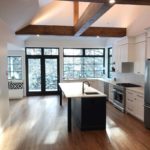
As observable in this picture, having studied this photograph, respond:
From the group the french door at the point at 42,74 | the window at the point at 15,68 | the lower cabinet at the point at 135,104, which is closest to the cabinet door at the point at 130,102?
the lower cabinet at the point at 135,104

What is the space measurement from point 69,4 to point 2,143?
4.64 meters

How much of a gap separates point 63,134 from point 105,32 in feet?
13.4

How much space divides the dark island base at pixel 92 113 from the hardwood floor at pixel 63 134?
181mm

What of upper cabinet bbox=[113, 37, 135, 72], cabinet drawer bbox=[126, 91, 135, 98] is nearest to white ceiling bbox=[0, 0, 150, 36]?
upper cabinet bbox=[113, 37, 135, 72]

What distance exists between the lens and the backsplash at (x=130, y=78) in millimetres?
6325

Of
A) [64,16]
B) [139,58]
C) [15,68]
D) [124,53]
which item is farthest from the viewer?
[15,68]

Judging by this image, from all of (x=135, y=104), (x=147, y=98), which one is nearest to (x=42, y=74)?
(x=135, y=104)

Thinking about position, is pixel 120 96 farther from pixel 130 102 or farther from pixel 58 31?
pixel 58 31

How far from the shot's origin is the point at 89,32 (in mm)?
6727

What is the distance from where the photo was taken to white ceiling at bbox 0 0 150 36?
4.61m

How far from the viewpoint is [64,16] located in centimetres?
682

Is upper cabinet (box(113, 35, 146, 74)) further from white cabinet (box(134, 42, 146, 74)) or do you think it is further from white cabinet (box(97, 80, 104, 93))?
white cabinet (box(97, 80, 104, 93))

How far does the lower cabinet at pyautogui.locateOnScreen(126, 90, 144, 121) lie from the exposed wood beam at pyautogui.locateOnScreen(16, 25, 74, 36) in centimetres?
286

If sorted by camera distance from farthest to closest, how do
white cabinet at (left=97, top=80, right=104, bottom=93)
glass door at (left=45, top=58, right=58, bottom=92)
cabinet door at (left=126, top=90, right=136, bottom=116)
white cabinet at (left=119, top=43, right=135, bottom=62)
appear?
glass door at (left=45, top=58, right=58, bottom=92) < white cabinet at (left=97, top=80, right=104, bottom=93) < white cabinet at (left=119, top=43, right=135, bottom=62) < cabinet door at (left=126, top=90, right=136, bottom=116)
